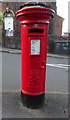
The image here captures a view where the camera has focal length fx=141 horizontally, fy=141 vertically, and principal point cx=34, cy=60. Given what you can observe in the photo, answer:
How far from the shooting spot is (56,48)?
13.1m

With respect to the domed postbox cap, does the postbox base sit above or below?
below

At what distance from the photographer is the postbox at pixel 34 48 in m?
2.46

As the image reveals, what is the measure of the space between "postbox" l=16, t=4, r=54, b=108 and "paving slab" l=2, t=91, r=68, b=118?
0.14m

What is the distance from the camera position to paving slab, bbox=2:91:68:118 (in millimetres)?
2633

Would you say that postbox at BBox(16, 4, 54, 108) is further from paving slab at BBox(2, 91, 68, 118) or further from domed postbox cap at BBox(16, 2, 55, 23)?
paving slab at BBox(2, 91, 68, 118)

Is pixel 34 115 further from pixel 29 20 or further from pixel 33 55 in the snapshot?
pixel 29 20

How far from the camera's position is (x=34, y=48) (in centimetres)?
261

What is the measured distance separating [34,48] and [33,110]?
1230mm

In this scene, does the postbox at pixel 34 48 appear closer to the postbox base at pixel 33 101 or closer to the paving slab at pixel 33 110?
the postbox base at pixel 33 101

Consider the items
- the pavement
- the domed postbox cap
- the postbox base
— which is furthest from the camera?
the postbox base

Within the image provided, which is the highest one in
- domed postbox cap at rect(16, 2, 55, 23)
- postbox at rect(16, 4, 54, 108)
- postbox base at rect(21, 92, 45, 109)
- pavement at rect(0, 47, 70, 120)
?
domed postbox cap at rect(16, 2, 55, 23)

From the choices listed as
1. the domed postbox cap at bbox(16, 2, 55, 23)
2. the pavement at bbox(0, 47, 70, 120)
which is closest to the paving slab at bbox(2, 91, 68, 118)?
the pavement at bbox(0, 47, 70, 120)

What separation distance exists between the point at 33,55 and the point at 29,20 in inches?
25.0

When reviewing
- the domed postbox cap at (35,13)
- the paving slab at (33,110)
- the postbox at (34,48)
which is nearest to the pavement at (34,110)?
the paving slab at (33,110)
